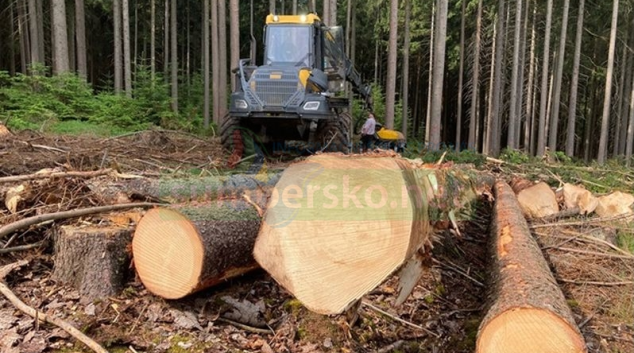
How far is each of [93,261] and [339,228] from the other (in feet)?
5.97

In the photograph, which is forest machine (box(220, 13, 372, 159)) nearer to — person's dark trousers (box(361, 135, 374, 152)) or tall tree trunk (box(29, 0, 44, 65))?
person's dark trousers (box(361, 135, 374, 152))

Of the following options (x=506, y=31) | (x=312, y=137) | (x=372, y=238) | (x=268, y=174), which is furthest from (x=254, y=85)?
(x=506, y=31)

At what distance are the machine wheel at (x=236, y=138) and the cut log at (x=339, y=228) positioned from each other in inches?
251

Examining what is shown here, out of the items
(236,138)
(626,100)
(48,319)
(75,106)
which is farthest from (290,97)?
(626,100)

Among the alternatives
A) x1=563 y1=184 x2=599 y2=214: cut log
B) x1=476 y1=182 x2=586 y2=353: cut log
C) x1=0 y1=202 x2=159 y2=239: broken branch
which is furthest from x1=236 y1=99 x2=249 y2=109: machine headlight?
x1=476 y1=182 x2=586 y2=353: cut log

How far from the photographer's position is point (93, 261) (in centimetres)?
322

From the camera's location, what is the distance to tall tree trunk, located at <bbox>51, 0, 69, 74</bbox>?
14328 millimetres

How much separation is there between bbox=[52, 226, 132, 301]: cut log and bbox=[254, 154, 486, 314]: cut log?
1.09 meters

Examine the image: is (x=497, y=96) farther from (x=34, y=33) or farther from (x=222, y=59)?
(x=34, y=33)

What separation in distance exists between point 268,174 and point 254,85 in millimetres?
4205

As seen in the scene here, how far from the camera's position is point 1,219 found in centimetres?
375

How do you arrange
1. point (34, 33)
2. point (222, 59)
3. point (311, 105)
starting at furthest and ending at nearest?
point (222, 59) → point (34, 33) → point (311, 105)

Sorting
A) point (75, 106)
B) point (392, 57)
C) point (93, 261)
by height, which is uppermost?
point (392, 57)

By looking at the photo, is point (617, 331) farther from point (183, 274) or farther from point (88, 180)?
point (88, 180)
